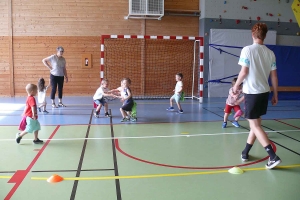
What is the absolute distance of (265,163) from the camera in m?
4.18

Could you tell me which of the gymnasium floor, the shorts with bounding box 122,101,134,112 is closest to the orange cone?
the gymnasium floor

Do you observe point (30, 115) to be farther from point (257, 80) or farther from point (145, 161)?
point (257, 80)

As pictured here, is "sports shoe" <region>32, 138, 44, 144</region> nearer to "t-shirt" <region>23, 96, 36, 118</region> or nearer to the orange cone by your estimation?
"t-shirt" <region>23, 96, 36, 118</region>

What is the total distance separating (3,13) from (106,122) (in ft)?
24.5

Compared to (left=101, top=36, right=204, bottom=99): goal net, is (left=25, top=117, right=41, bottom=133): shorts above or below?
below

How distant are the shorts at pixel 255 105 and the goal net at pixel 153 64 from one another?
27.7 feet

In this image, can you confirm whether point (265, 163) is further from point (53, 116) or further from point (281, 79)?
point (281, 79)

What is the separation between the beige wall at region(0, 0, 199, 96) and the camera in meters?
11.8

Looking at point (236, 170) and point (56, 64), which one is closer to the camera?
point (236, 170)

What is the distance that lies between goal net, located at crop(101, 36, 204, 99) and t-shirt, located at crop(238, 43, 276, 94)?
843 centimetres

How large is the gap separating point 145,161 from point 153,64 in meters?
8.70

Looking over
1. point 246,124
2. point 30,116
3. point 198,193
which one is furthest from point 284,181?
point 30,116

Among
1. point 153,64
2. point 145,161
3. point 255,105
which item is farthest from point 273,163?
point 153,64

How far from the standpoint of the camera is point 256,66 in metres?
3.90
